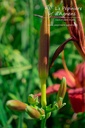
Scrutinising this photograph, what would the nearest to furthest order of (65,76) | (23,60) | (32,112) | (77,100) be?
(32,112) → (77,100) → (65,76) → (23,60)

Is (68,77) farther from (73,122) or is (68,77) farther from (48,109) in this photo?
(48,109)

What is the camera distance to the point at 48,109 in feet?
1.40

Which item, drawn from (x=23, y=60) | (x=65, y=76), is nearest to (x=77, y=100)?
(x=65, y=76)

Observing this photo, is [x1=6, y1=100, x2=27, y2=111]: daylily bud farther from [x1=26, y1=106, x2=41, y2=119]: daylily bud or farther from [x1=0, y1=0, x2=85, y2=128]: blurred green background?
[x1=0, y1=0, x2=85, y2=128]: blurred green background

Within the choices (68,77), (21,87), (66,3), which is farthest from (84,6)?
(21,87)

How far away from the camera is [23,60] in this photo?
33.7 inches

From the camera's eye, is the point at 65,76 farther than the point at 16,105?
Yes

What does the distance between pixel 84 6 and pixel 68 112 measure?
29 centimetres

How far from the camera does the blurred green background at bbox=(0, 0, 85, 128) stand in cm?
72

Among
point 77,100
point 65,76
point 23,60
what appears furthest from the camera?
point 23,60

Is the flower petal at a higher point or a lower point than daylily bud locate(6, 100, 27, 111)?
lower

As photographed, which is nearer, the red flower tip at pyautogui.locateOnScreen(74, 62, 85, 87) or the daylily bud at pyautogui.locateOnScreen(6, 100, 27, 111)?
the daylily bud at pyautogui.locateOnScreen(6, 100, 27, 111)

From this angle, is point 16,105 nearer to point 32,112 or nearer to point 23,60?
point 32,112

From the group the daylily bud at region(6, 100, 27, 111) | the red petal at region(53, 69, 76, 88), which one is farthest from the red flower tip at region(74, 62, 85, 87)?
the daylily bud at region(6, 100, 27, 111)
